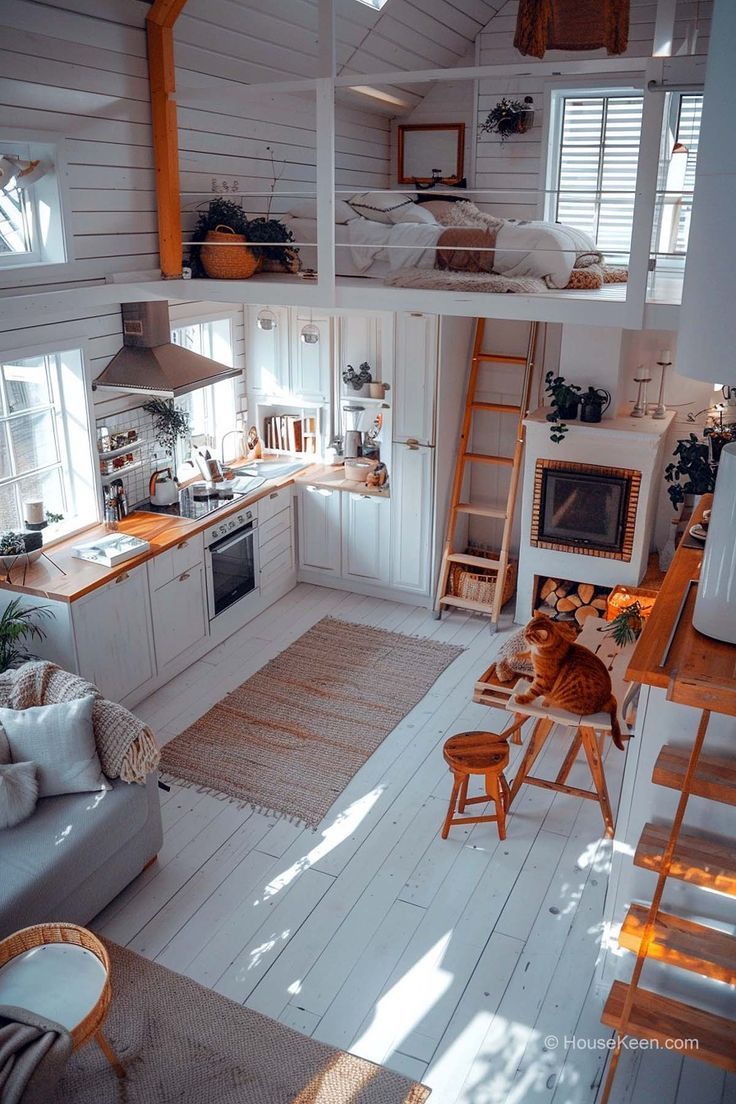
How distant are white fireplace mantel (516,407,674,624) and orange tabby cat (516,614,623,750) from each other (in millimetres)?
1902

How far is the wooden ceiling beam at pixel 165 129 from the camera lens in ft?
15.4

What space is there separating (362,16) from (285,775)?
4233mm

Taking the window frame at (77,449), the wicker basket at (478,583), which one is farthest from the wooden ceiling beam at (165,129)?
the wicker basket at (478,583)

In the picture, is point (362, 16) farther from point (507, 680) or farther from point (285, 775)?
point (285, 775)

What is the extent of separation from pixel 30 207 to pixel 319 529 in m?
2.82

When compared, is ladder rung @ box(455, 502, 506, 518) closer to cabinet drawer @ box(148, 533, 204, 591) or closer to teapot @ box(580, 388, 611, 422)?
teapot @ box(580, 388, 611, 422)

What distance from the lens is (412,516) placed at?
20.0 feet

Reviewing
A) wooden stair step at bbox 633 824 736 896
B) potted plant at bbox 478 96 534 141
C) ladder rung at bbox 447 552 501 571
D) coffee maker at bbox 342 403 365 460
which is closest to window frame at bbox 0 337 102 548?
coffee maker at bbox 342 403 365 460

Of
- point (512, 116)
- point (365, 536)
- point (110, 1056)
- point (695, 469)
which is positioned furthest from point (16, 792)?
point (512, 116)

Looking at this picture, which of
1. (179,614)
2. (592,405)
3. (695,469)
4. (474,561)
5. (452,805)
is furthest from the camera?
(474,561)

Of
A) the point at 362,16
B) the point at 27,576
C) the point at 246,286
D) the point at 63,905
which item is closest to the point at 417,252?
the point at 246,286

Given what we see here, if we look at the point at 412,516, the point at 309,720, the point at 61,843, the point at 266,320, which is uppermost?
the point at 266,320

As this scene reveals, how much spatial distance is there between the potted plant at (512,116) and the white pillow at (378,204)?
2.94 feet

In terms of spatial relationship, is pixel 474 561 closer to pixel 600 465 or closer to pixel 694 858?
pixel 600 465
